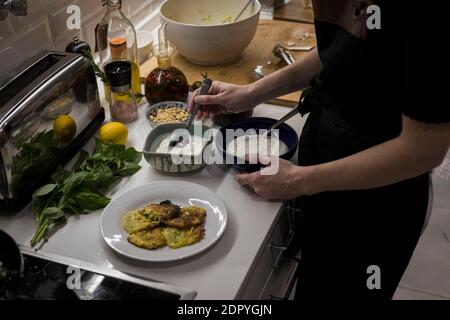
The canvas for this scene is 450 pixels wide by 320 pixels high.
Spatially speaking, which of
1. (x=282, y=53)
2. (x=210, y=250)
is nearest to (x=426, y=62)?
(x=210, y=250)

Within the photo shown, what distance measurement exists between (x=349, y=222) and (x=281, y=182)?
19 cm

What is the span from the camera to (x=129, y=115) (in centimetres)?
127

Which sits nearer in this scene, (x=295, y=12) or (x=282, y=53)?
(x=282, y=53)

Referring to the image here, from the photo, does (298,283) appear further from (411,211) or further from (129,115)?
(129,115)

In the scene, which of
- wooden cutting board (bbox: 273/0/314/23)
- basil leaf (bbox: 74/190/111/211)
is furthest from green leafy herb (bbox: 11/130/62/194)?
wooden cutting board (bbox: 273/0/314/23)

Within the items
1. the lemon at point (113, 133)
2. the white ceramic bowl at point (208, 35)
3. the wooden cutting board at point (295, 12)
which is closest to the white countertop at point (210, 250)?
the lemon at point (113, 133)

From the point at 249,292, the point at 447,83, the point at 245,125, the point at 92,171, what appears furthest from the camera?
the point at 245,125

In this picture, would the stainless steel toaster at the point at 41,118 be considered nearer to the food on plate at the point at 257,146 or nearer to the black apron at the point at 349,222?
the food on plate at the point at 257,146

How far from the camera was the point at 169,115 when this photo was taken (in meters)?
1.24

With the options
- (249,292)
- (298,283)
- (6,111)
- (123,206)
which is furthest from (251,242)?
(6,111)

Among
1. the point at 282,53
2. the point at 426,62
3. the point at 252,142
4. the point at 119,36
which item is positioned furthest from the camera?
the point at 282,53

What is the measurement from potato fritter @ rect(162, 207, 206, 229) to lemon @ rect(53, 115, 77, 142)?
0.32 m

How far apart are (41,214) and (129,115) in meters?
0.39

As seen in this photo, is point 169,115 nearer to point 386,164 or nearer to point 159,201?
point 159,201
